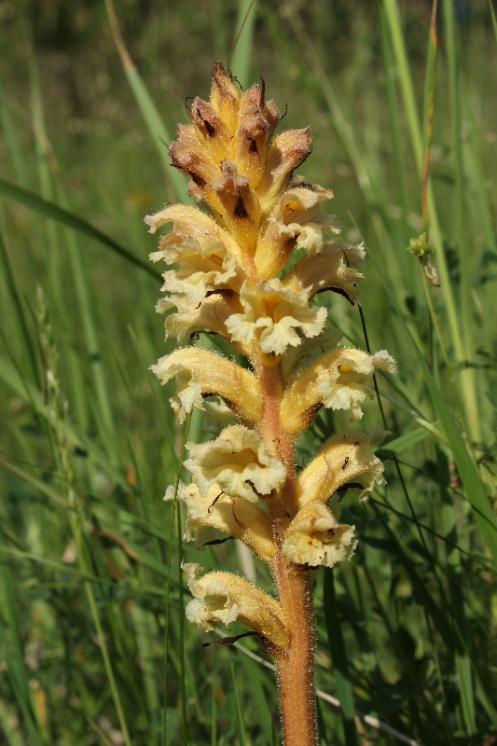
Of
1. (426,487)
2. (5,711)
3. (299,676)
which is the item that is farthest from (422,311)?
(5,711)

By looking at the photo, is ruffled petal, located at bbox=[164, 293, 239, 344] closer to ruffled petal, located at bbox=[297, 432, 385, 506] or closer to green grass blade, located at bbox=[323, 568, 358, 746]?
ruffled petal, located at bbox=[297, 432, 385, 506]

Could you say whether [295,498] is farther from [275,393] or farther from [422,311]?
[422,311]

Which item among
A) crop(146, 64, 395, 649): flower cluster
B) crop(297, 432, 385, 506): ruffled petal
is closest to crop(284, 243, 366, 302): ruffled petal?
crop(146, 64, 395, 649): flower cluster

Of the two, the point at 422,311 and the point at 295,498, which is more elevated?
the point at 422,311

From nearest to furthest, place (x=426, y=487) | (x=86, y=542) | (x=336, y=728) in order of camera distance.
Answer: (x=336, y=728) < (x=86, y=542) < (x=426, y=487)

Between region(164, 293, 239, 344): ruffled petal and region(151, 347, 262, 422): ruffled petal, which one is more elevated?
region(164, 293, 239, 344): ruffled petal

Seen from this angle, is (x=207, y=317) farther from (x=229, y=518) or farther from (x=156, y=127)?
(x=156, y=127)

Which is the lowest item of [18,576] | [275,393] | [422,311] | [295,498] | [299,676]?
[299,676]
